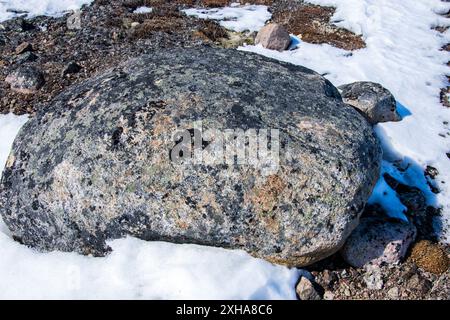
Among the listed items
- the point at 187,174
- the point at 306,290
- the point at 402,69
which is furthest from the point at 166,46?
the point at 306,290

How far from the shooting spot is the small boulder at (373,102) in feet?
27.8

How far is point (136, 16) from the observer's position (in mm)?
12852

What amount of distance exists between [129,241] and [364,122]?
372 centimetres

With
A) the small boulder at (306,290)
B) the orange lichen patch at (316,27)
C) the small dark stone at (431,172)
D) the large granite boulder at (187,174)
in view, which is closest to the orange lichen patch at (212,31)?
the orange lichen patch at (316,27)

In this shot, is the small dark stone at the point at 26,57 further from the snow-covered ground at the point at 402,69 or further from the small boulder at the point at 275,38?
the small boulder at the point at 275,38

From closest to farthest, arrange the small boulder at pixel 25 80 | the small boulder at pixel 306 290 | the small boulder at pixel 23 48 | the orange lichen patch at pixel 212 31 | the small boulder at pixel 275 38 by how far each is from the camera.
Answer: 1. the small boulder at pixel 306 290
2. the small boulder at pixel 25 80
3. the small boulder at pixel 23 48
4. the small boulder at pixel 275 38
5. the orange lichen patch at pixel 212 31

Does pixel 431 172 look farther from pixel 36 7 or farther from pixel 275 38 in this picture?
pixel 36 7

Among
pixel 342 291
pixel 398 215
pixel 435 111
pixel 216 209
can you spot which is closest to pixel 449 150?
pixel 435 111

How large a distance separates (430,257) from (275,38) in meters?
7.07

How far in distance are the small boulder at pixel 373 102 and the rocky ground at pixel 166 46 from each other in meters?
1.48

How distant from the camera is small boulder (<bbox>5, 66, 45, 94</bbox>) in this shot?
31.3 ft

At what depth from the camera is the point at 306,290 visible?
556 cm

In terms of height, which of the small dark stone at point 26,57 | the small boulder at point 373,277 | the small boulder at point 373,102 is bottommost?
the small boulder at point 373,277

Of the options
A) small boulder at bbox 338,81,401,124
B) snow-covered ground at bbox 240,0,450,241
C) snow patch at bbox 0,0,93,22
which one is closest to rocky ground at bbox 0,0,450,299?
snow-covered ground at bbox 240,0,450,241
